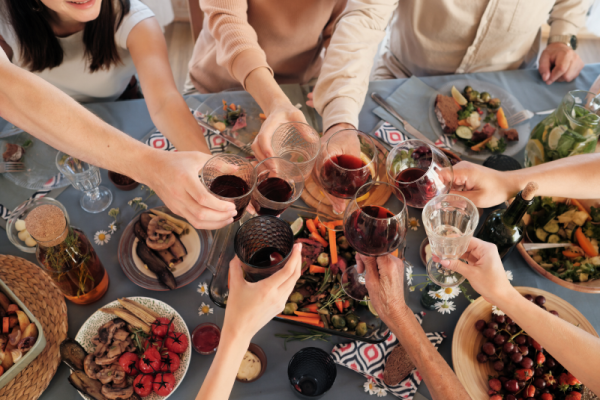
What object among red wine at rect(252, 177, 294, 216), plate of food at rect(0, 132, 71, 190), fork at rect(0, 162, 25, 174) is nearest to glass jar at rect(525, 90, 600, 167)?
red wine at rect(252, 177, 294, 216)

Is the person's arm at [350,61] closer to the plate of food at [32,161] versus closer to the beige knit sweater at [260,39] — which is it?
the beige knit sweater at [260,39]

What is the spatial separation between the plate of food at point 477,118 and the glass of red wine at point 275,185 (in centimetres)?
94

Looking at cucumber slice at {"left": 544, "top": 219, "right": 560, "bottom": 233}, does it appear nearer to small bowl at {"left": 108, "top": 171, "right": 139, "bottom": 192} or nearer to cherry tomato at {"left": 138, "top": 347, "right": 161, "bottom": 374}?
cherry tomato at {"left": 138, "top": 347, "right": 161, "bottom": 374}

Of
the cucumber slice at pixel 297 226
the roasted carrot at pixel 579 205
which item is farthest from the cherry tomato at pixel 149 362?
the roasted carrot at pixel 579 205

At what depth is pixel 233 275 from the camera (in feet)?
3.36

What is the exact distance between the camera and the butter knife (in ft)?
5.75

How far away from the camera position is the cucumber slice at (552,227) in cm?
146

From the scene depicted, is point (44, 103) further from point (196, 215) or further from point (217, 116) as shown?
point (217, 116)

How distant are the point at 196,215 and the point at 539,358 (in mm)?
1125

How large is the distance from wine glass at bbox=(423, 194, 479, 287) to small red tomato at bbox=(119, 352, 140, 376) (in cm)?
97

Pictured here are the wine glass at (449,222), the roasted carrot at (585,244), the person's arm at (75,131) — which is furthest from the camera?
the roasted carrot at (585,244)

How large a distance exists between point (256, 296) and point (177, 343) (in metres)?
0.43

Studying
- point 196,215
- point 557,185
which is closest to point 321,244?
point 196,215

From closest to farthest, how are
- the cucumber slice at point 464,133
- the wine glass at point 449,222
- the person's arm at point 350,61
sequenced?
the wine glass at point 449,222, the person's arm at point 350,61, the cucumber slice at point 464,133
